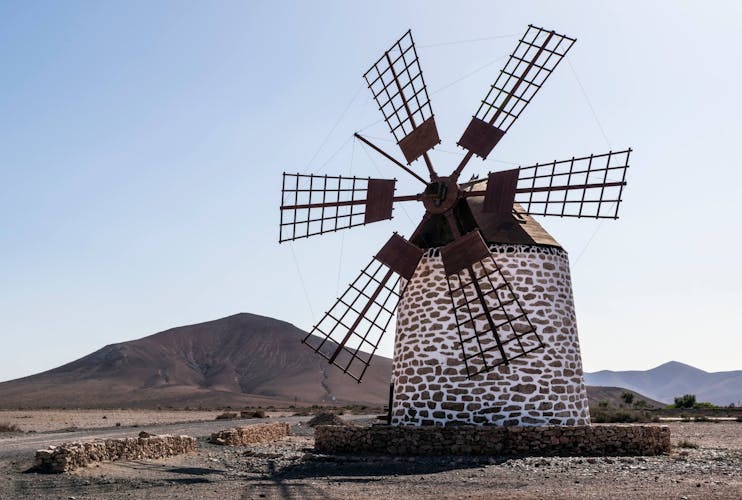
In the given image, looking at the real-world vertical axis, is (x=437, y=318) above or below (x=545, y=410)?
above

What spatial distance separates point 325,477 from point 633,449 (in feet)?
20.8

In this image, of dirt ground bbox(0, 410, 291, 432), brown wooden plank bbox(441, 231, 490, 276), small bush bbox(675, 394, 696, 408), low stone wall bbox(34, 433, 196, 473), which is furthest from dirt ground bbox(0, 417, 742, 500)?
small bush bbox(675, 394, 696, 408)

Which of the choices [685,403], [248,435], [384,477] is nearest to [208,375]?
[685,403]

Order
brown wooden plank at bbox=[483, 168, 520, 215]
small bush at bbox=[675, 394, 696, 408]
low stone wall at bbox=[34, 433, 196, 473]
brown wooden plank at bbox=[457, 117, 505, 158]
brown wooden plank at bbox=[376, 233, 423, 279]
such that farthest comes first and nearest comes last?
small bush at bbox=[675, 394, 696, 408]
brown wooden plank at bbox=[457, 117, 505, 158]
brown wooden plank at bbox=[376, 233, 423, 279]
brown wooden plank at bbox=[483, 168, 520, 215]
low stone wall at bbox=[34, 433, 196, 473]

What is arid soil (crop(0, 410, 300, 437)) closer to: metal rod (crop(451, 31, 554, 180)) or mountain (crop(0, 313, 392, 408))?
metal rod (crop(451, 31, 554, 180))

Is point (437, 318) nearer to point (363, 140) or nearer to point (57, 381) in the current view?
point (363, 140)

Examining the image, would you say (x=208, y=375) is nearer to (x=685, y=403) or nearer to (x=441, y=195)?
(x=685, y=403)

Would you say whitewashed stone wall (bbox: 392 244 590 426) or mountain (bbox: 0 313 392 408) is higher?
mountain (bbox: 0 313 392 408)

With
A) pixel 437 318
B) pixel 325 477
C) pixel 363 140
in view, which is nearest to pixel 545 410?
pixel 437 318

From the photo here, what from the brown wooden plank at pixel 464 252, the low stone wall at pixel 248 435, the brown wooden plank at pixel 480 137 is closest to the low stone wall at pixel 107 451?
the low stone wall at pixel 248 435

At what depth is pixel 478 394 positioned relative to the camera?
15352 mm

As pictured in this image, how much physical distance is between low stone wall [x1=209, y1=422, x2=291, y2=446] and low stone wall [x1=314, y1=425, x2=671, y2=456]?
13.2ft

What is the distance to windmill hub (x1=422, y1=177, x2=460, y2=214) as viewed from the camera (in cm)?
1641

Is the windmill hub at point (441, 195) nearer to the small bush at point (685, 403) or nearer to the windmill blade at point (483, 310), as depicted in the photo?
the windmill blade at point (483, 310)
